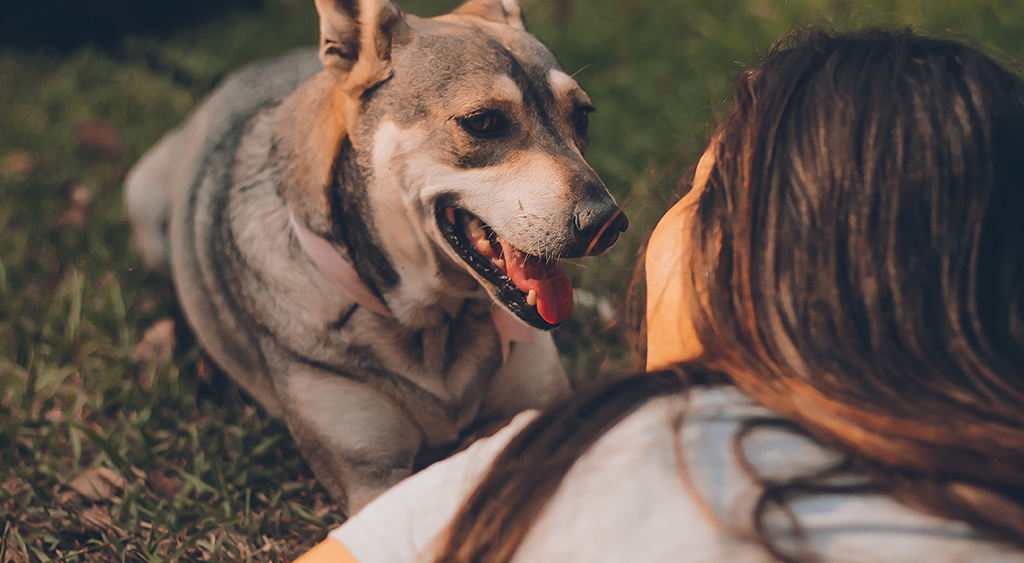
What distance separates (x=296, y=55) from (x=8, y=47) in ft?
10.9

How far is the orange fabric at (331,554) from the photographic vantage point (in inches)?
45.4

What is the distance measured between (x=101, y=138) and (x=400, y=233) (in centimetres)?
302

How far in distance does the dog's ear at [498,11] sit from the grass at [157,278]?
2.13 feet

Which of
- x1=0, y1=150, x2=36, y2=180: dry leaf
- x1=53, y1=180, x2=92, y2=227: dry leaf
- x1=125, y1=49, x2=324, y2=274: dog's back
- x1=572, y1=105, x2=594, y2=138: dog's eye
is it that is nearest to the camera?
x1=572, y1=105, x2=594, y2=138: dog's eye

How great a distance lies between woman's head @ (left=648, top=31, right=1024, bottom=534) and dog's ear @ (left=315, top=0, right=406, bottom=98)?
3.77ft

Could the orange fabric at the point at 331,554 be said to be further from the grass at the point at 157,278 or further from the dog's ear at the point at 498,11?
the dog's ear at the point at 498,11

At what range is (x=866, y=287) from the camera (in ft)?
3.44

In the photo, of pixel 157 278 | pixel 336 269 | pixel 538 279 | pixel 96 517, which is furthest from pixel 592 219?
pixel 157 278

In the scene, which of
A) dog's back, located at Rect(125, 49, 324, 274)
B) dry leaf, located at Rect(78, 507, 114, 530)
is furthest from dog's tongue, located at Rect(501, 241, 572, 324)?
dry leaf, located at Rect(78, 507, 114, 530)

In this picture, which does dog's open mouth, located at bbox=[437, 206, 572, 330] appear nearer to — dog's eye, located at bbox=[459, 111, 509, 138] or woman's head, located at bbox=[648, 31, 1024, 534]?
dog's eye, located at bbox=[459, 111, 509, 138]

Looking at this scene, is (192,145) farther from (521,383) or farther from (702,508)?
(702,508)

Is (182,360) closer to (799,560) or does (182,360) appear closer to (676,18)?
(799,560)

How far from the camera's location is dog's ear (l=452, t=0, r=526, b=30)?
2.38 metres

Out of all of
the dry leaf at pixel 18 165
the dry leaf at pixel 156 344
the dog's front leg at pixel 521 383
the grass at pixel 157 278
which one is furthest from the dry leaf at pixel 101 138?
the dog's front leg at pixel 521 383
